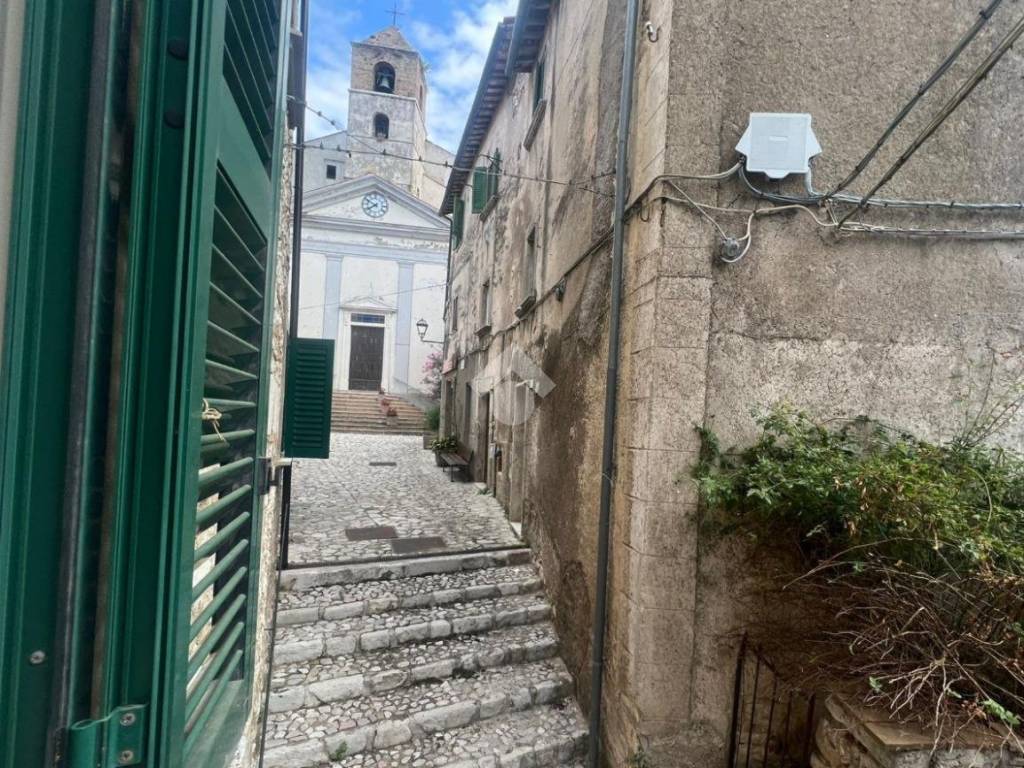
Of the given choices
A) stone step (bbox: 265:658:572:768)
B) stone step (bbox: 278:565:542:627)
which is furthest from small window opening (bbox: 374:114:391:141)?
stone step (bbox: 265:658:572:768)

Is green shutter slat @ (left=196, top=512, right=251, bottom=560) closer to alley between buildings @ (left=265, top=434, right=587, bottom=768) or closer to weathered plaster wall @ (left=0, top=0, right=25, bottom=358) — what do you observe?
weathered plaster wall @ (left=0, top=0, right=25, bottom=358)

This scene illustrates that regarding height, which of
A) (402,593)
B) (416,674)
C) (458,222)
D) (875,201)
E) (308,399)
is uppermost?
(458,222)

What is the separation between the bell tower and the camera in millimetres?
26547

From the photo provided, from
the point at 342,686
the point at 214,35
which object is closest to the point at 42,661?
the point at 214,35

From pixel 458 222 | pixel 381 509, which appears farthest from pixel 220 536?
pixel 458 222

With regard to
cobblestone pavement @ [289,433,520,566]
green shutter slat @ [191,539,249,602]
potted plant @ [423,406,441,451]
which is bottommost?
cobblestone pavement @ [289,433,520,566]

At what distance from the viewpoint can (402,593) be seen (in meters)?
4.60

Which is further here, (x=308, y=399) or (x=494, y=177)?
(x=494, y=177)

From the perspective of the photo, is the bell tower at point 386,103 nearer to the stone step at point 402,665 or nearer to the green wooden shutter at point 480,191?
the green wooden shutter at point 480,191

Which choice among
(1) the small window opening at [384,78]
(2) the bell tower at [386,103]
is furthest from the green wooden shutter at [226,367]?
(1) the small window opening at [384,78]

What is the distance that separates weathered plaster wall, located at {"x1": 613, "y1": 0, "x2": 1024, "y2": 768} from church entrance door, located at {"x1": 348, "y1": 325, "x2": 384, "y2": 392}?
19.7 meters

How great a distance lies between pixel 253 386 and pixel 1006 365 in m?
4.39

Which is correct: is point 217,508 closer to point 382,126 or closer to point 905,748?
point 905,748

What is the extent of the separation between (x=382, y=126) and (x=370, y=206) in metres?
7.78
